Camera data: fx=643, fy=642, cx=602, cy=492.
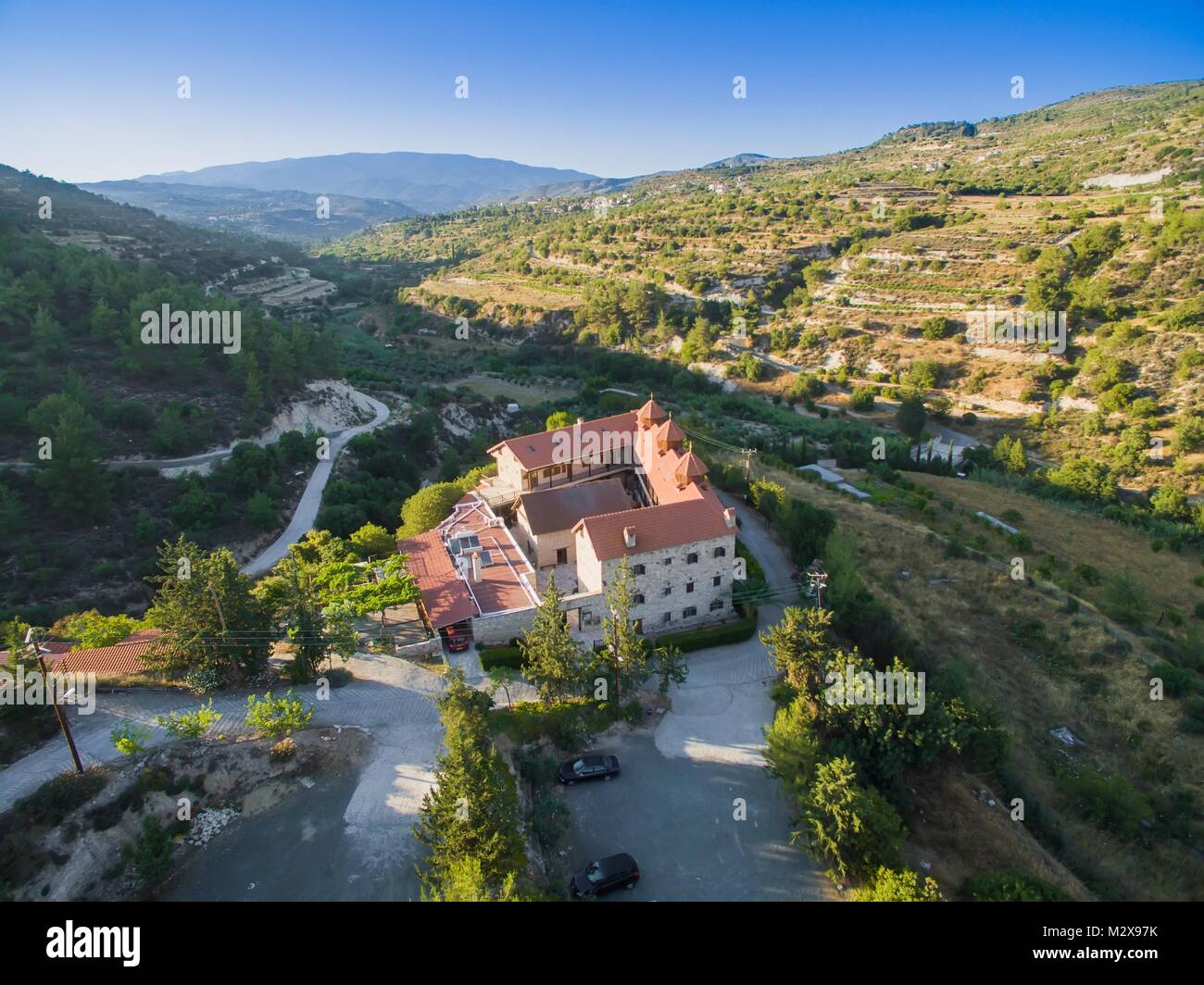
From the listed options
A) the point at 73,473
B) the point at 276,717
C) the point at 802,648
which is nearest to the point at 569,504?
the point at 802,648

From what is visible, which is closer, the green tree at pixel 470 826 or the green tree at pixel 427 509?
the green tree at pixel 470 826

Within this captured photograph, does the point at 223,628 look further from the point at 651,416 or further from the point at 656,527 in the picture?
the point at 651,416

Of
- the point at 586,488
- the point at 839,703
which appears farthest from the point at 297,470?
the point at 839,703

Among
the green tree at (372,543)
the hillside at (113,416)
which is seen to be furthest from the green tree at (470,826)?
the hillside at (113,416)

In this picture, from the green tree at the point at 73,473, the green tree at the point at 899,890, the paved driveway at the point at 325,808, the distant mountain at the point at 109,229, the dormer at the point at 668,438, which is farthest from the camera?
the distant mountain at the point at 109,229

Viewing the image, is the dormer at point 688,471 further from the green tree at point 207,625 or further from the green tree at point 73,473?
the green tree at point 73,473

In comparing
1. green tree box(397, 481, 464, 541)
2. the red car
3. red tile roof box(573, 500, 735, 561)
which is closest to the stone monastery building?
red tile roof box(573, 500, 735, 561)
